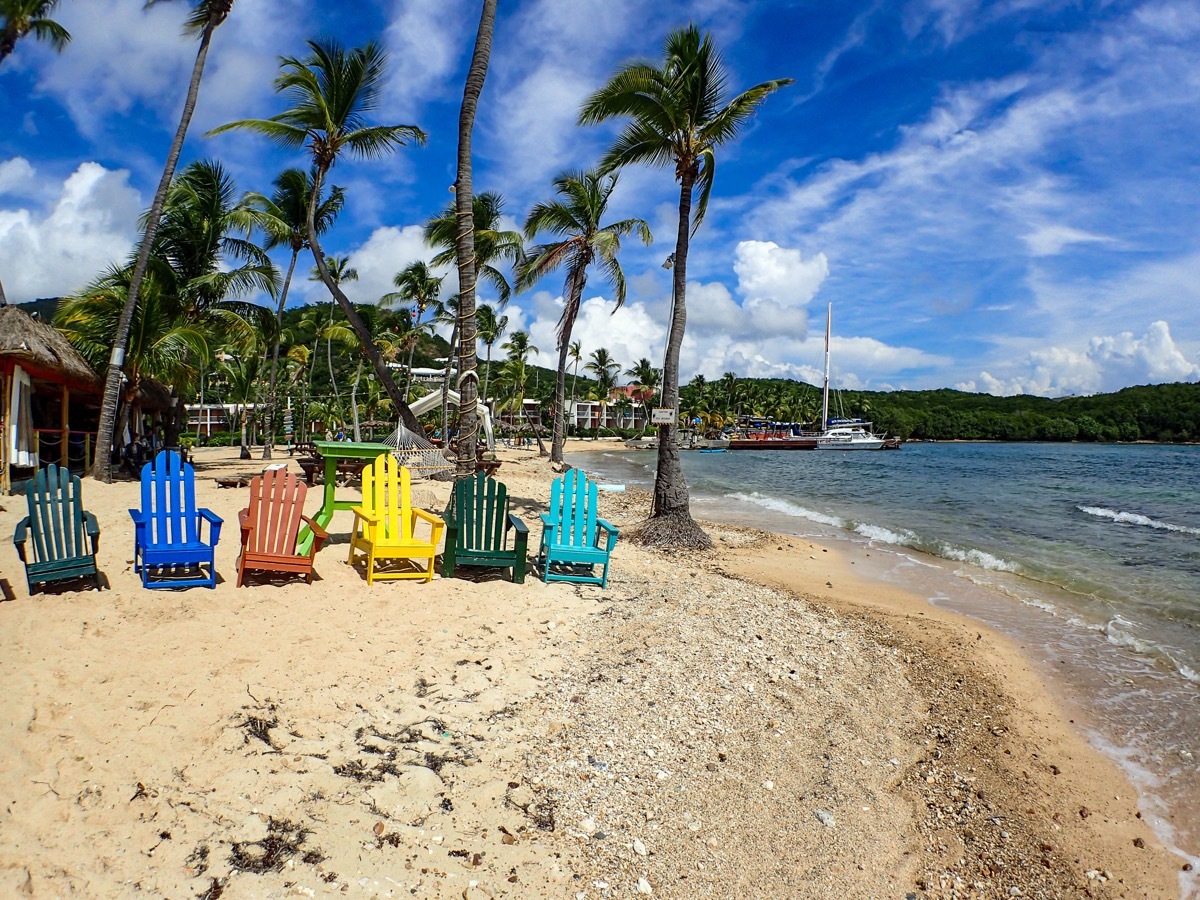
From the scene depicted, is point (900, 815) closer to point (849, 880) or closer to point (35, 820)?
point (849, 880)

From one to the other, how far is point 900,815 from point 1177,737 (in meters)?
2.79

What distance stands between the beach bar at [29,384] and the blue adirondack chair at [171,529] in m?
7.65

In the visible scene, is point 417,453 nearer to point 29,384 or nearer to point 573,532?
point 29,384

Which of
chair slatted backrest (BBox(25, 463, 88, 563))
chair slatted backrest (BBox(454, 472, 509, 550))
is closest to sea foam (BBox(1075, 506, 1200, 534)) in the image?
chair slatted backrest (BBox(454, 472, 509, 550))

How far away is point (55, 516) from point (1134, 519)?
22.3 m

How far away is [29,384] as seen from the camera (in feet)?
38.4

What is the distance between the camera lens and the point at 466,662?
434 centimetres

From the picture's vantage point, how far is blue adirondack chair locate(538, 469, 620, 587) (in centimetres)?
642

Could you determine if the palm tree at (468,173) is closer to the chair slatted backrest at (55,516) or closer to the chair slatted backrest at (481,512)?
the chair slatted backrest at (481,512)

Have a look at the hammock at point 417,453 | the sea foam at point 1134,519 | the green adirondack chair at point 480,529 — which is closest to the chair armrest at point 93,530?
the green adirondack chair at point 480,529

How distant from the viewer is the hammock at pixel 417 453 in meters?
16.2

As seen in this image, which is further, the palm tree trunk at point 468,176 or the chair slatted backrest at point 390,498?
the palm tree trunk at point 468,176

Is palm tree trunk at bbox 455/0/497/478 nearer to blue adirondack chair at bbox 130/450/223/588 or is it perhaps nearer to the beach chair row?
the beach chair row

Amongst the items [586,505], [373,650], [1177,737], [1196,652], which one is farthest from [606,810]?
[1196,652]
